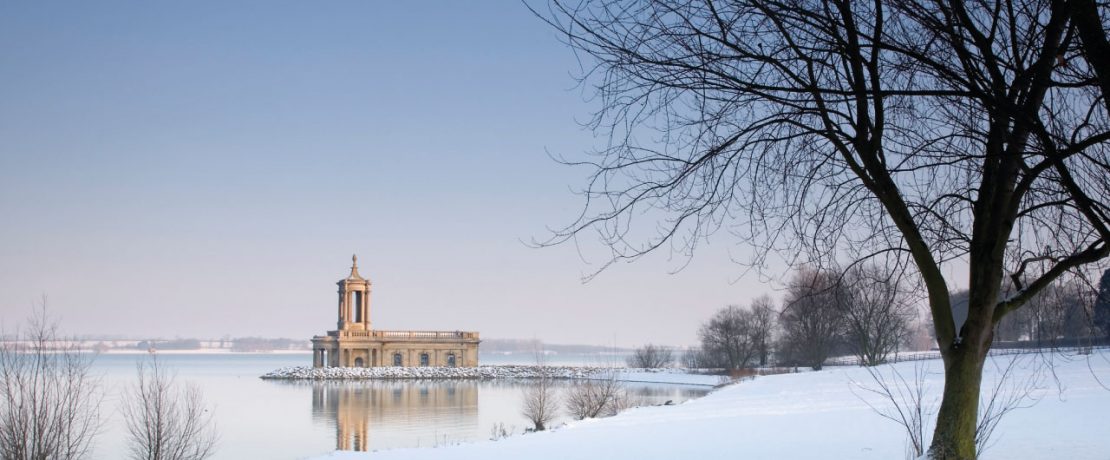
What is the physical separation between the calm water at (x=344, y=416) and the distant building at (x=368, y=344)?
1478cm

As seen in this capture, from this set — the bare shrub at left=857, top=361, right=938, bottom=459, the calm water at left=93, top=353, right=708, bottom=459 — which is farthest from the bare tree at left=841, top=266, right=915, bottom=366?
the calm water at left=93, top=353, right=708, bottom=459

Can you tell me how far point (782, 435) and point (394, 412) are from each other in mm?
24228

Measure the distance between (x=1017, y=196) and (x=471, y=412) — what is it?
31.3 meters

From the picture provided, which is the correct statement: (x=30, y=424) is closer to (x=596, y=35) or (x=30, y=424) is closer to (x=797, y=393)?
(x=596, y=35)

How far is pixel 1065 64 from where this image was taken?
528cm

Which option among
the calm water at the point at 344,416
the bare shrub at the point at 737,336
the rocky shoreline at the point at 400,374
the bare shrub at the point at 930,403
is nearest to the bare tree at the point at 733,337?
the bare shrub at the point at 737,336

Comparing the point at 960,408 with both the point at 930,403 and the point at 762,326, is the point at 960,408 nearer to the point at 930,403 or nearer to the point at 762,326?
the point at 930,403

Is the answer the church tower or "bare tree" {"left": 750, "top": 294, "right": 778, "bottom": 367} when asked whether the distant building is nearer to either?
the church tower

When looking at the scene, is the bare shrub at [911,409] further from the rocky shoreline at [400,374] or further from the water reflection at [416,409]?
the rocky shoreline at [400,374]

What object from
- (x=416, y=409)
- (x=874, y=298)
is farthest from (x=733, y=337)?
(x=874, y=298)

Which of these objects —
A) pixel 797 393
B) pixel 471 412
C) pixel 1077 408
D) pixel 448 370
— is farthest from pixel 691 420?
pixel 448 370

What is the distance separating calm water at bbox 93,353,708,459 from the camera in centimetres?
2473

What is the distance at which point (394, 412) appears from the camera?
3603 cm

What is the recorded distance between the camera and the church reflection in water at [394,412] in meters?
25.9
